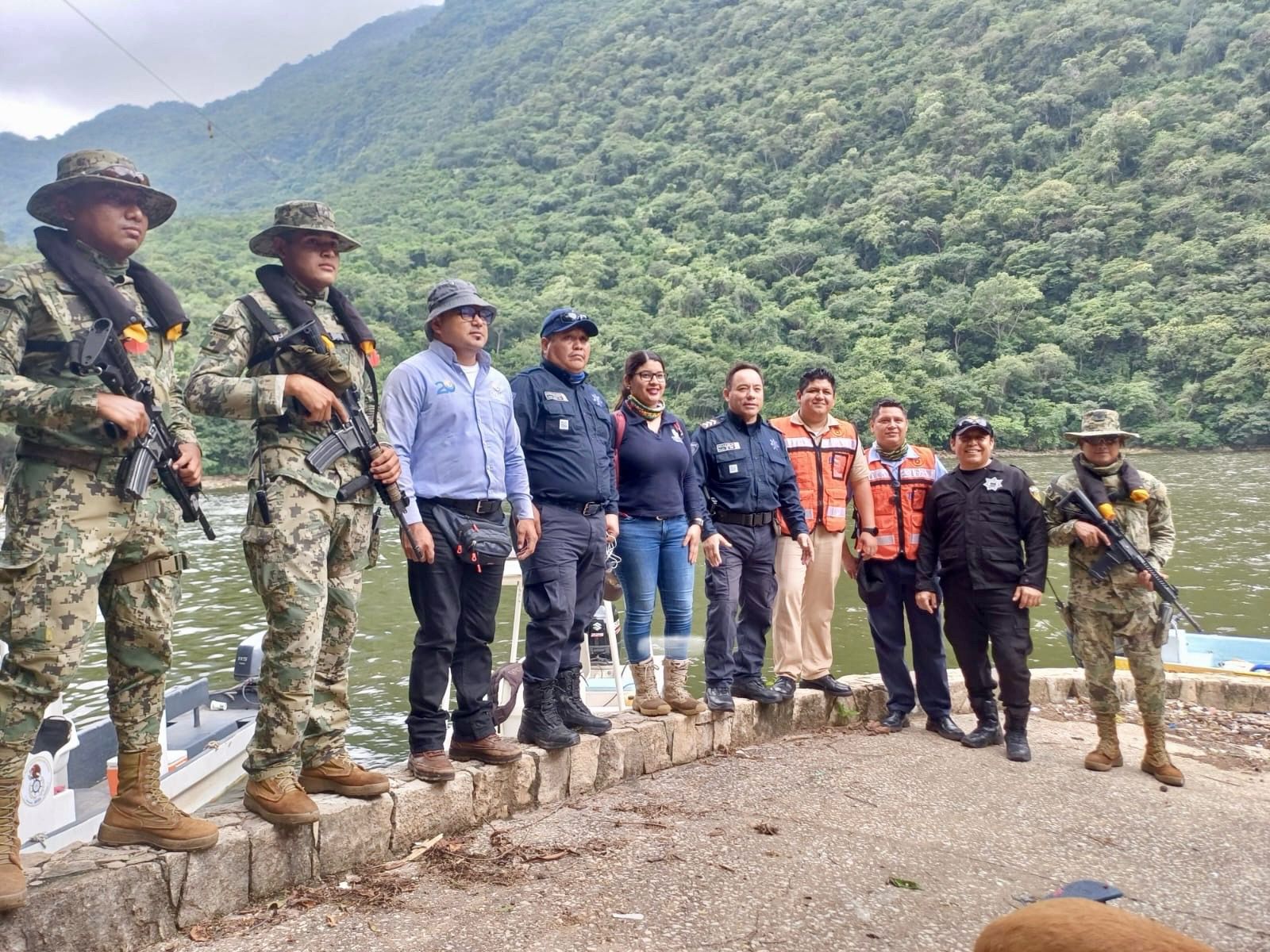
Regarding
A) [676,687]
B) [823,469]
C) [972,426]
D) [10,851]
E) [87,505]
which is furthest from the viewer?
[823,469]

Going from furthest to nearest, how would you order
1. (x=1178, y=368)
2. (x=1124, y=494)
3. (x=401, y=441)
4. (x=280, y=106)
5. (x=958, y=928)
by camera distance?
(x=280, y=106) → (x=1178, y=368) → (x=1124, y=494) → (x=401, y=441) → (x=958, y=928)

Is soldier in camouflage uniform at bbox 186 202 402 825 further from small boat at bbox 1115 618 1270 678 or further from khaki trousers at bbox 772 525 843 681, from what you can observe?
small boat at bbox 1115 618 1270 678

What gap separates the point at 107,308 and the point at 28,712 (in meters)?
1.14

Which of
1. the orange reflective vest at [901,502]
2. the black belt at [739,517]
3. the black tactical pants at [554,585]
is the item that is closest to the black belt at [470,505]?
the black tactical pants at [554,585]

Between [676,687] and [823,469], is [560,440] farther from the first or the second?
[823,469]

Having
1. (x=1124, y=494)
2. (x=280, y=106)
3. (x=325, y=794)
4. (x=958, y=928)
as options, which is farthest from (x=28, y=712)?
(x=280, y=106)

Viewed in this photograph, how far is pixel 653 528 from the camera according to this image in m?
4.20

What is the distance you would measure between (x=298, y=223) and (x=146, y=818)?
1982mm

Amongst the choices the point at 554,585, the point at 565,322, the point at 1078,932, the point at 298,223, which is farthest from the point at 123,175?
the point at 1078,932

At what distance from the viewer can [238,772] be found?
753 centimetres

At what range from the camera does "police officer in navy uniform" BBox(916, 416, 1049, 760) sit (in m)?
4.66

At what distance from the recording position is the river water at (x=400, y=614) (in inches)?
486

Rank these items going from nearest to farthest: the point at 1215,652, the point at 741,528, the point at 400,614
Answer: the point at 741,528, the point at 1215,652, the point at 400,614

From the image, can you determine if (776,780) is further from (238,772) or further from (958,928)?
(238,772)
